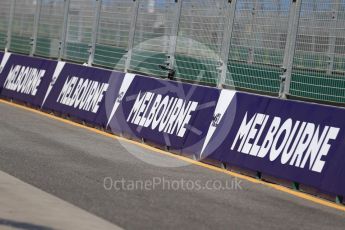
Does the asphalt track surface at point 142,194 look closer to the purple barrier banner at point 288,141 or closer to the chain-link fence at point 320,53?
the purple barrier banner at point 288,141

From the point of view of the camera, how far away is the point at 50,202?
8.41m

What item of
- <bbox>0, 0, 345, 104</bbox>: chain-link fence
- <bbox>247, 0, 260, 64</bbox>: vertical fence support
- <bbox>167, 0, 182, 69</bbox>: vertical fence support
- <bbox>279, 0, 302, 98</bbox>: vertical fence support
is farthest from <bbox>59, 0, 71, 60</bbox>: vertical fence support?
<bbox>279, 0, 302, 98</bbox>: vertical fence support

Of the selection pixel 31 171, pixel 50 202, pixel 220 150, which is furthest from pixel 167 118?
pixel 50 202

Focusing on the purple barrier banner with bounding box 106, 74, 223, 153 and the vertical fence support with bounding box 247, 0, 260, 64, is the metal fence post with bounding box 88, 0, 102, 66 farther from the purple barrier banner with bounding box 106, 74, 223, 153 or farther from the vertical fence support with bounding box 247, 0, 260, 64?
the vertical fence support with bounding box 247, 0, 260, 64

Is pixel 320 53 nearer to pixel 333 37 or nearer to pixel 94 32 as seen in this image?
pixel 333 37

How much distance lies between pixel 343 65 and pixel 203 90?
315cm

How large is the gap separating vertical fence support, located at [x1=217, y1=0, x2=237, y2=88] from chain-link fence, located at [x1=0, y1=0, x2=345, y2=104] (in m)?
0.02

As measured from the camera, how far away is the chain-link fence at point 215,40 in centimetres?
1246

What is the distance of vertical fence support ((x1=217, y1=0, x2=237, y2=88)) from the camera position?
1480 cm

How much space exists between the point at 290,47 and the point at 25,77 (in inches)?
418

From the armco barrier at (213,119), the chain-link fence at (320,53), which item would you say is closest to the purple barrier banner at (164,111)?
the armco barrier at (213,119)

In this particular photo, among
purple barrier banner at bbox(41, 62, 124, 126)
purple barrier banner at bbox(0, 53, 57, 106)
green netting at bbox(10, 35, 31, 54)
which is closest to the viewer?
purple barrier banner at bbox(41, 62, 124, 126)

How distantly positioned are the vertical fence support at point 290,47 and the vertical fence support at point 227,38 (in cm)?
182

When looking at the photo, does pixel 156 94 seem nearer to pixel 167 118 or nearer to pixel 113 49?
pixel 167 118
